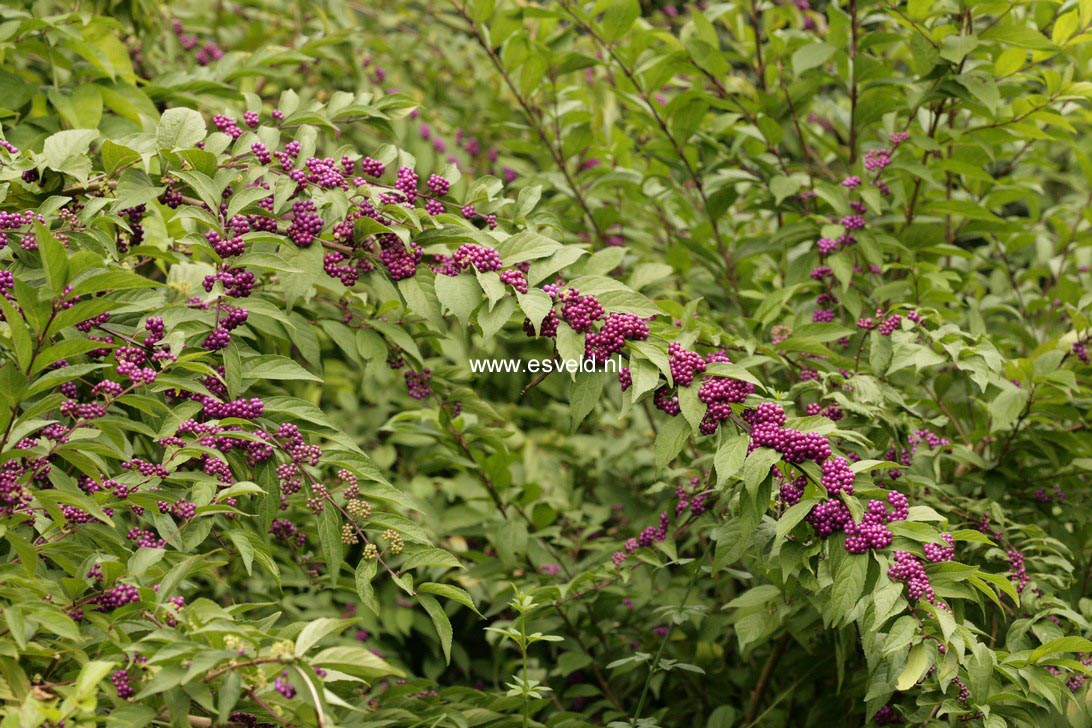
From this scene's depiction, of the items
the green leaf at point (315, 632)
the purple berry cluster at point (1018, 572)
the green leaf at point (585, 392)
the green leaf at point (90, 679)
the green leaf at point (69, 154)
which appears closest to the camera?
the green leaf at point (90, 679)

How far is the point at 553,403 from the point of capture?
435 centimetres

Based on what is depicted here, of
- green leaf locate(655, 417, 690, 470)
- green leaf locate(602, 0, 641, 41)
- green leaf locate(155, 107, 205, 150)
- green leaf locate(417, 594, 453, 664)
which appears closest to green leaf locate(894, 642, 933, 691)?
green leaf locate(655, 417, 690, 470)

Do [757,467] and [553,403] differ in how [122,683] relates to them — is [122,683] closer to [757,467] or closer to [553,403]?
[757,467]

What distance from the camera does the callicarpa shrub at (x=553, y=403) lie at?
180 cm

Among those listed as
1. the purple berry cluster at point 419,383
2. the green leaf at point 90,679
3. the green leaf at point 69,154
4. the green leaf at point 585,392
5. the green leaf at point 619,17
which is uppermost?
the green leaf at point 619,17

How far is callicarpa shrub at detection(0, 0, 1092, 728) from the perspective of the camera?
1801 millimetres

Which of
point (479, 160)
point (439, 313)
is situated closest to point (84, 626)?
point (439, 313)

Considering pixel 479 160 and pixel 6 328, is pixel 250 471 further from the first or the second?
pixel 479 160

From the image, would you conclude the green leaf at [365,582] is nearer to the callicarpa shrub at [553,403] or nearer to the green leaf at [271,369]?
the callicarpa shrub at [553,403]

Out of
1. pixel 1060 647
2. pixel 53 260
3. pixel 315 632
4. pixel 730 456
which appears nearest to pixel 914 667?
pixel 1060 647

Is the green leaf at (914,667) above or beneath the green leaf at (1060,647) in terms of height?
above

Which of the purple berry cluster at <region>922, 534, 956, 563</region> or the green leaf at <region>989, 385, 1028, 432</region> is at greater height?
the green leaf at <region>989, 385, 1028, 432</region>

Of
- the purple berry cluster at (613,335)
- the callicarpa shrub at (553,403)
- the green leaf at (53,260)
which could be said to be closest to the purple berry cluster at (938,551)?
the callicarpa shrub at (553,403)

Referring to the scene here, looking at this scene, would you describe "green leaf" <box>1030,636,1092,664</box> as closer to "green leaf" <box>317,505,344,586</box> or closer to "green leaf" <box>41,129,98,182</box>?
"green leaf" <box>317,505,344,586</box>
